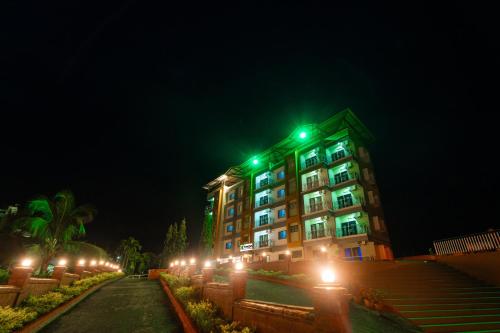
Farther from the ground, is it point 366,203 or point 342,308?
point 366,203

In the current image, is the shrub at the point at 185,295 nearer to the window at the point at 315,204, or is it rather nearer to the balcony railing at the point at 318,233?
the balcony railing at the point at 318,233

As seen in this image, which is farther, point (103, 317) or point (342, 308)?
point (103, 317)

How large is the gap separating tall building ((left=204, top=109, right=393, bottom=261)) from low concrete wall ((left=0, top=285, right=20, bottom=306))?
919 inches

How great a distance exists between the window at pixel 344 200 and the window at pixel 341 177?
1906 mm

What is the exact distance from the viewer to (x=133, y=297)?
14266 mm

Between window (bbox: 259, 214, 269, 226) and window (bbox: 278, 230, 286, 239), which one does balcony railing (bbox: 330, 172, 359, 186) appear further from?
window (bbox: 259, 214, 269, 226)

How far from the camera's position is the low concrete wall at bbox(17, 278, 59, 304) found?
9.40 metres

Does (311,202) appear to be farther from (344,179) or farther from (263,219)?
(263,219)

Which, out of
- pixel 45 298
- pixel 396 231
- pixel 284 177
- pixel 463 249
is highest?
pixel 284 177

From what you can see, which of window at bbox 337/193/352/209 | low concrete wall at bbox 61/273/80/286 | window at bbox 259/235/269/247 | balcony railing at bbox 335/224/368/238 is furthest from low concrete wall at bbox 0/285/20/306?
window at bbox 337/193/352/209

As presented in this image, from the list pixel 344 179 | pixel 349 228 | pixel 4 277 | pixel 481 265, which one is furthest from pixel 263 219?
pixel 4 277

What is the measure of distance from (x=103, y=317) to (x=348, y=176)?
2515 cm

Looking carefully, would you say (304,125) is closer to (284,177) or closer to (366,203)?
(284,177)

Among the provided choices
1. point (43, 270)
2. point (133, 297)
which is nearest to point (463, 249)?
point (133, 297)
